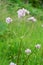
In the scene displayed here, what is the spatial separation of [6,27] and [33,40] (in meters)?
0.62

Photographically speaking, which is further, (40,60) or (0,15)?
(0,15)

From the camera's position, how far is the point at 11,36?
220 inches

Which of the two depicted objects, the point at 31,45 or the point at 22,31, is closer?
the point at 31,45

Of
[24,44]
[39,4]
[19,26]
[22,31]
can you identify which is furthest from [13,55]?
[39,4]

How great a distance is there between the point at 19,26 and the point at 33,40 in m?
0.99

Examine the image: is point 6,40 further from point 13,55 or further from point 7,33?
point 13,55

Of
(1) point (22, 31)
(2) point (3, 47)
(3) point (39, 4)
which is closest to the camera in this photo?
(2) point (3, 47)

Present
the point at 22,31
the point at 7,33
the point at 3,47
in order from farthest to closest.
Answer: the point at 22,31 < the point at 7,33 < the point at 3,47

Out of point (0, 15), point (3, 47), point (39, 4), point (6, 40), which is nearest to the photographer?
point (3, 47)

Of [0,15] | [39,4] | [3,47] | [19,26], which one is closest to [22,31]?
[19,26]

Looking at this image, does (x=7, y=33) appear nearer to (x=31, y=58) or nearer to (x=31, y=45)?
(x=31, y=45)

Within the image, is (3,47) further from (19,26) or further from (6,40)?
(19,26)

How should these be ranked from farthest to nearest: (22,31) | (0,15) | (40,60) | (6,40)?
1. (0,15)
2. (22,31)
3. (6,40)
4. (40,60)

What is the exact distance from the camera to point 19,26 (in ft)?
21.2
